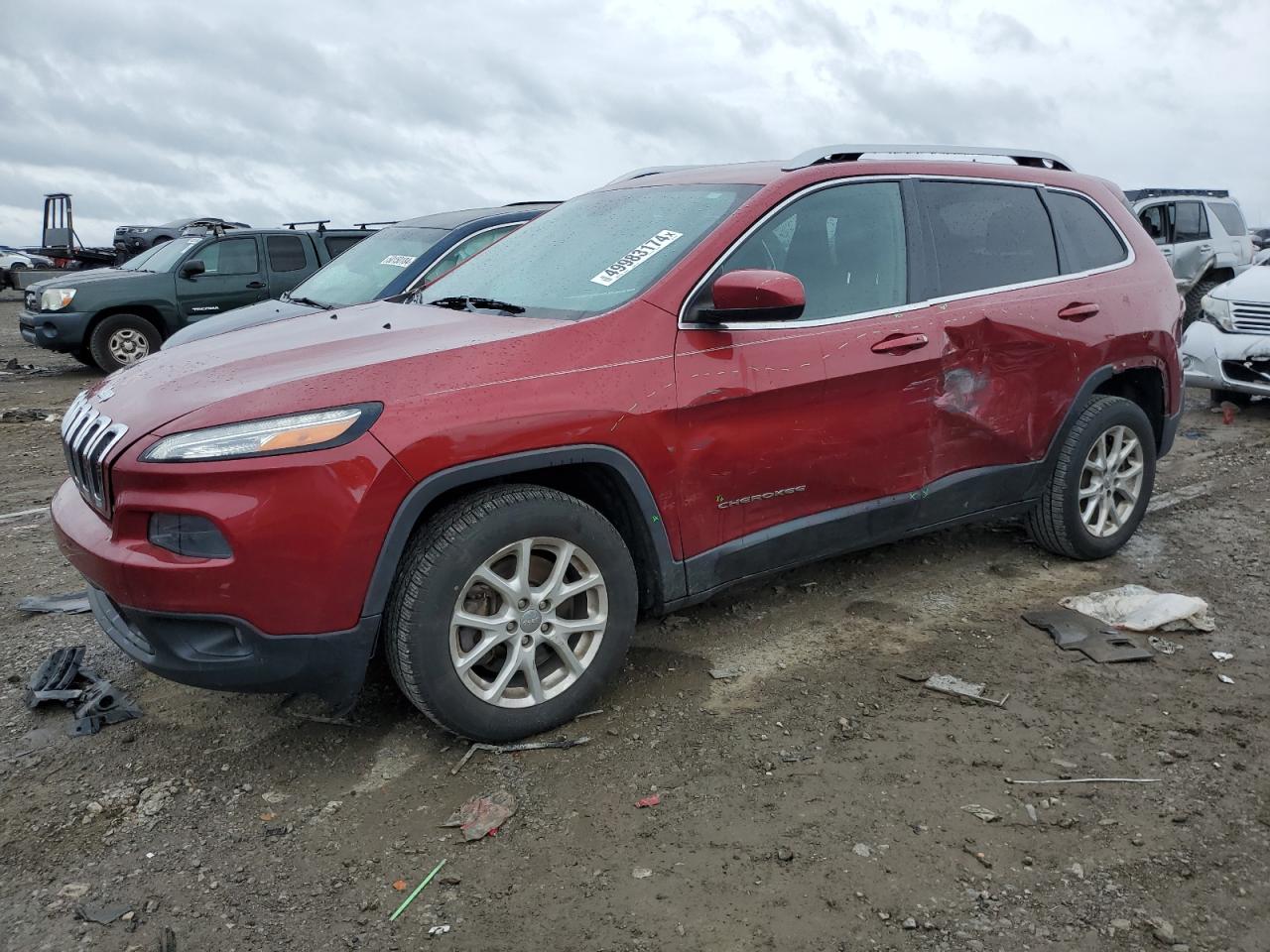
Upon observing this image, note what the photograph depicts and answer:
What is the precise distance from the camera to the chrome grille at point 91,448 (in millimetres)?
2945

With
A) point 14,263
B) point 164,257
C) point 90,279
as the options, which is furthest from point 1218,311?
point 14,263

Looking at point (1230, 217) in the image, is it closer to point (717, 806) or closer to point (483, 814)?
point (717, 806)

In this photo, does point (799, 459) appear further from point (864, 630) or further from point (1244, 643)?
point (1244, 643)

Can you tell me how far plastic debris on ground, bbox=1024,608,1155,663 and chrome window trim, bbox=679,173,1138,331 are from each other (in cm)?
134

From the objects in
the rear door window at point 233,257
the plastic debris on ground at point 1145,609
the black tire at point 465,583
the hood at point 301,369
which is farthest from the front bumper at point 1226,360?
the rear door window at point 233,257

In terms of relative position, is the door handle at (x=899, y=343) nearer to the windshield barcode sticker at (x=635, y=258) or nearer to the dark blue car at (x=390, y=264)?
the windshield barcode sticker at (x=635, y=258)

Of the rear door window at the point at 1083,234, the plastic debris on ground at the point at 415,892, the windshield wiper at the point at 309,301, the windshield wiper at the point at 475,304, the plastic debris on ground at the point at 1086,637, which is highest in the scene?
the rear door window at the point at 1083,234

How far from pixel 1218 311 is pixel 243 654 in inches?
343

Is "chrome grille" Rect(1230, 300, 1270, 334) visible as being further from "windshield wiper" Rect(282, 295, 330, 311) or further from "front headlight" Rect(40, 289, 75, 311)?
"front headlight" Rect(40, 289, 75, 311)

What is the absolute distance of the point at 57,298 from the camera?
1164 centimetres

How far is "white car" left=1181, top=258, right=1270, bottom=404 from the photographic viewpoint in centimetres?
851

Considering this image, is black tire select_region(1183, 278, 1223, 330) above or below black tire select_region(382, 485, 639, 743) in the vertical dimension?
above

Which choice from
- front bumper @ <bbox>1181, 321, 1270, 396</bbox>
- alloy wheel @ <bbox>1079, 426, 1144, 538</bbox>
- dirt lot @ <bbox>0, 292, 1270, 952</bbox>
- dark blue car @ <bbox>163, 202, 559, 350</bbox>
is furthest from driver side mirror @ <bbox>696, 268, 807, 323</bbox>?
front bumper @ <bbox>1181, 321, 1270, 396</bbox>

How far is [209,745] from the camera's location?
3361 mm
